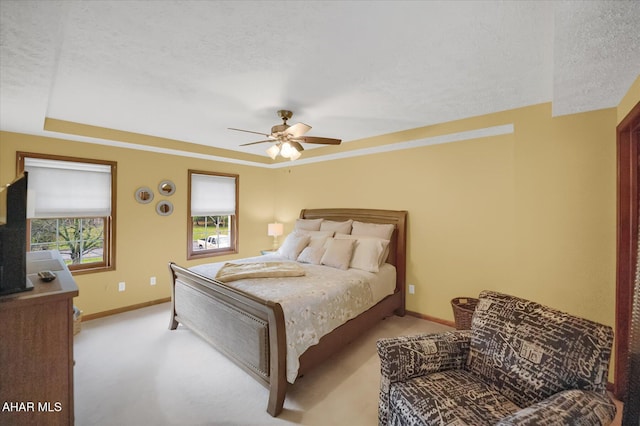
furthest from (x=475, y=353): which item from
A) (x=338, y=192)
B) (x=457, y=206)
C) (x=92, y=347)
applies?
(x=92, y=347)

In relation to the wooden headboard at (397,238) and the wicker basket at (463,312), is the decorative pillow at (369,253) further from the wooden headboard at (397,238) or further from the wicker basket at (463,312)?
the wicker basket at (463,312)

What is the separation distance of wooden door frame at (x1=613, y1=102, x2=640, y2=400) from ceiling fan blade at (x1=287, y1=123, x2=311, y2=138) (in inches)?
94.9

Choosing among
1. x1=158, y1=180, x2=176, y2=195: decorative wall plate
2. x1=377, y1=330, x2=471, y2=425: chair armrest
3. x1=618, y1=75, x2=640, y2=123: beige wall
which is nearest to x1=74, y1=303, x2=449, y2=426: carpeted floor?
x1=377, y1=330, x2=471, y2=425: chair armrest

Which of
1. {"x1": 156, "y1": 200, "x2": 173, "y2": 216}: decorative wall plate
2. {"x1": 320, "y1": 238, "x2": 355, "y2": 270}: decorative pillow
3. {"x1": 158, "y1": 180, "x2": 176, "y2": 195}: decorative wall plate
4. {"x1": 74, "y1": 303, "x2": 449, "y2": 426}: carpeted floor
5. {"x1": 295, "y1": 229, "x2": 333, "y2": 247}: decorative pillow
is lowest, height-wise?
{"x1": 74, "y1": 303, "x2": 449, "y2": 426}: carpeted floor

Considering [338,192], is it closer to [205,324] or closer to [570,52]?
[205,324]

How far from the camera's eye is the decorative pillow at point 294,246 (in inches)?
150

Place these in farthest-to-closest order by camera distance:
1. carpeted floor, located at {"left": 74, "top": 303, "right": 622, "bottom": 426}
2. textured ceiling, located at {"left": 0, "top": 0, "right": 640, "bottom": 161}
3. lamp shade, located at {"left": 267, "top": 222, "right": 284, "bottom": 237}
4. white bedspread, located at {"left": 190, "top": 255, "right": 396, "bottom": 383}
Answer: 1. lamp shade, located at {"left": 267, "top": 222, "right": 284, "bottom": 237}
2. white bedspread, located at {"left": 190, "top": 255, "right": 396, "bottom": 383}
3. carpeted floor, located at {"left": 74, "top": 303, "right": 622, "bottom": 426}
4. textured ceiling, located at {"left": 0, "top": 0, "right": 640, "bottom": 161}

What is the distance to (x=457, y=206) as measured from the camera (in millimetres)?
3271

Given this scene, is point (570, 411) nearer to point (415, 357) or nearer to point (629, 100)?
point (415, 357)

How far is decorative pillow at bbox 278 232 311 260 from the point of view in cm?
381

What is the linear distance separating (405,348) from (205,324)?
196cm

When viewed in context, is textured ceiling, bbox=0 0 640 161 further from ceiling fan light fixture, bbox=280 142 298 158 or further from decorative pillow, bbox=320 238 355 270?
decorative pillow, bbox=320 238 355 270

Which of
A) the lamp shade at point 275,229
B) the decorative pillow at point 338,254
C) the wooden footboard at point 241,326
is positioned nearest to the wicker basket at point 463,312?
the decorative pillow at point 338,254

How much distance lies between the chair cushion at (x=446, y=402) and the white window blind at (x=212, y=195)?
4.03 metres
